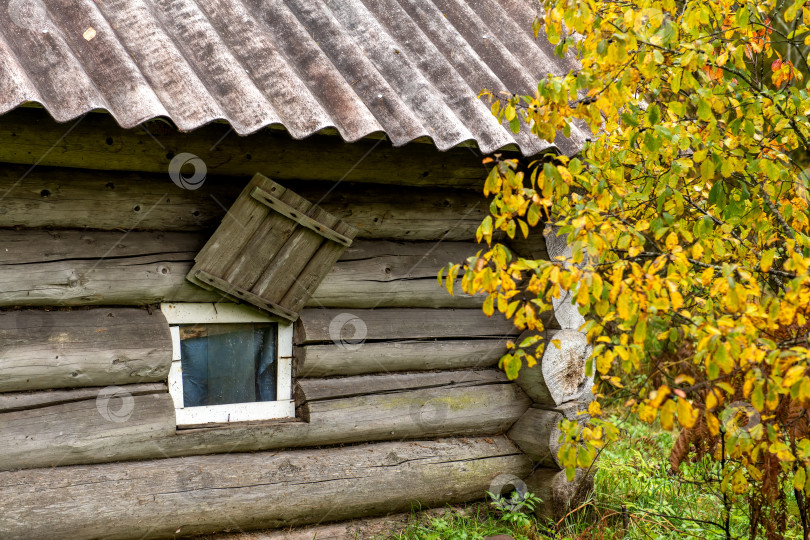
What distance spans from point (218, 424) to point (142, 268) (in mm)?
959

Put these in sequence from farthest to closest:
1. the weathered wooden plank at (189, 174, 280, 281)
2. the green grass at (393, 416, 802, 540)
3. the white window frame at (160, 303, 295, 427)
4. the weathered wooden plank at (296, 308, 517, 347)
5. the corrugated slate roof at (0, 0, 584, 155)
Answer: the green grass at (393, 416, 802, 540) → the weathered wooden plank at (296, 308, 517, 347) → the white window frame at (160, 303, 295, 427) → the weathered wooden plank at (189, 174, 280, 281) → the corrugated slate roof at (0, 0, 584, 155)

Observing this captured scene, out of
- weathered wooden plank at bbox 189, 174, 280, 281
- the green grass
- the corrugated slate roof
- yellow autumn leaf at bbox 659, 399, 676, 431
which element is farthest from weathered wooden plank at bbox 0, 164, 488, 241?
yellow autumn leaf at bbox 659, 399, 676, 431

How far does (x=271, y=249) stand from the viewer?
12.8ft

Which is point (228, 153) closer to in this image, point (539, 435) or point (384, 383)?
point (384, 383)

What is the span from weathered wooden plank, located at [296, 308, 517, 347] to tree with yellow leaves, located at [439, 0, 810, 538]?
138cm

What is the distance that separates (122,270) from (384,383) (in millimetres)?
1671

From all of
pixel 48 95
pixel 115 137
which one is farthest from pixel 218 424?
pixel 48 95

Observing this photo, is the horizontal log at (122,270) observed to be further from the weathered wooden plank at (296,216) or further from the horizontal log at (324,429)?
the horizontal log at (324,429)

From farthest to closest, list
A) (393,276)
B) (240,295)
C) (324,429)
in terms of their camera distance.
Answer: (393,276)
(324,429)
(240,295)

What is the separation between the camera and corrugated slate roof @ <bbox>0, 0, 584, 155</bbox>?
10.0 ft

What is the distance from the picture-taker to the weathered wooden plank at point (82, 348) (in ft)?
11.1

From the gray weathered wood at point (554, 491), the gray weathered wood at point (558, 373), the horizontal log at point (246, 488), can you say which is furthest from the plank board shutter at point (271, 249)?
the gray weathered wood at point (554, 491)

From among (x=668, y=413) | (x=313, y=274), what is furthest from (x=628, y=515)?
(x=668, y=413)

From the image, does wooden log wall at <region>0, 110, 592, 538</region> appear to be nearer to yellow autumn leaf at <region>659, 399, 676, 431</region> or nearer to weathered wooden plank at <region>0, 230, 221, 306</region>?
weathered wooden plank at <region>0, 230, 221, 306</region>
